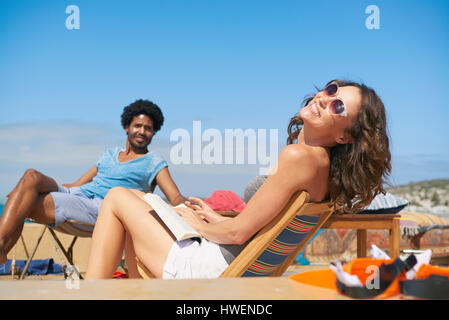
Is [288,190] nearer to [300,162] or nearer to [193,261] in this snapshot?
[300,162]

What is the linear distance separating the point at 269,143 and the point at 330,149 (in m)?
0.59

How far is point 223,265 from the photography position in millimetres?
1890

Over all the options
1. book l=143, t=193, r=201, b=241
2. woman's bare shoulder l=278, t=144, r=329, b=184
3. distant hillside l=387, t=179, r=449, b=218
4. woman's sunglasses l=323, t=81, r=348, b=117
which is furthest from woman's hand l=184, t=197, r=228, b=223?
distant hillside l=387, t=179, r=449, b=218

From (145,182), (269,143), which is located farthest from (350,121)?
(145,182)

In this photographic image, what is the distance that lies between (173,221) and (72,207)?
2350 mm

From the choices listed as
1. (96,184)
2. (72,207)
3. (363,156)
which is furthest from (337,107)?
(96,184)

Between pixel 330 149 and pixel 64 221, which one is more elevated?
pixel 330 149

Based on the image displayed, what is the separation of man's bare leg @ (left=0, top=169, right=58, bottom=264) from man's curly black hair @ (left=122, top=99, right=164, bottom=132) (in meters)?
1.67

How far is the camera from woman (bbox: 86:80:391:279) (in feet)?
5.94

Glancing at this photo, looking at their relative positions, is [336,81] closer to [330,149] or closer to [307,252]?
[330,149]

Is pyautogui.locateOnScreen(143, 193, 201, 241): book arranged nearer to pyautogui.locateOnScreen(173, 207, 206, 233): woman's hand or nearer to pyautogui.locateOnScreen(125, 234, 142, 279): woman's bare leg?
pyautogui.locateOnScreen(173, 207, 206, 233): woman's hand

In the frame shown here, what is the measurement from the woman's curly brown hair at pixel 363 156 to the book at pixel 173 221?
695 mm

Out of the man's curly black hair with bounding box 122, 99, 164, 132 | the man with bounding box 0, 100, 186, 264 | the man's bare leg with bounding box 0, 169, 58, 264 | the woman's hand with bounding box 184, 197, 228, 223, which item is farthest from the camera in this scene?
the man's curly black hair with bounding box 122, 99, 164, 132

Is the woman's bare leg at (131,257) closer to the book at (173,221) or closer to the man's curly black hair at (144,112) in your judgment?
the book at (173,221)
